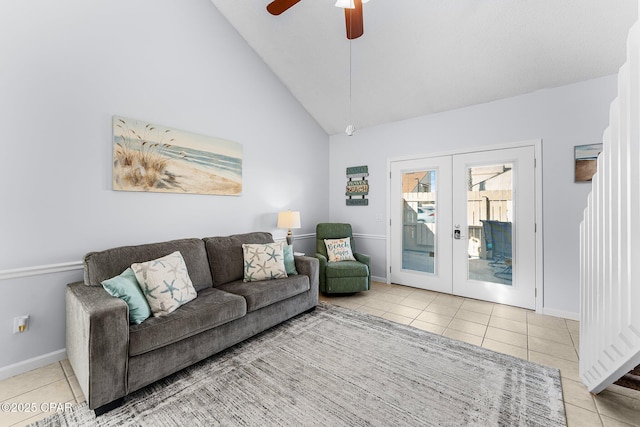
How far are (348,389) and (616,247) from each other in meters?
1.75

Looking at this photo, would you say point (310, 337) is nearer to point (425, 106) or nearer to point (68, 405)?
point (68, 405)

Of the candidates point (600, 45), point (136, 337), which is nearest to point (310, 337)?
point (136, 337)

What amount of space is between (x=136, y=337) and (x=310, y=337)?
1426 mm

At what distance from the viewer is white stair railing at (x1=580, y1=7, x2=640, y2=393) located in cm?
121

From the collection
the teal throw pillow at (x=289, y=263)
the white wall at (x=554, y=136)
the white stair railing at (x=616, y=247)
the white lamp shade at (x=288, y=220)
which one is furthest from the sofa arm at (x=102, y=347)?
the white wall at (x=554, y=136)

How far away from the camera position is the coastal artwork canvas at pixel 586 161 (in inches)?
113

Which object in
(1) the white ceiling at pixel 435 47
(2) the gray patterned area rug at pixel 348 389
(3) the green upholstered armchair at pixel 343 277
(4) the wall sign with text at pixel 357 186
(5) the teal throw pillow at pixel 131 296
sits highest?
(1) the white ceiling at pixel 435 47

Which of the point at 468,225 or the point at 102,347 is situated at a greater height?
the point at 468,225

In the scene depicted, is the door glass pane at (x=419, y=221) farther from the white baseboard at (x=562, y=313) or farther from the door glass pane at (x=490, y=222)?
the white baseboard at (x=562, y=313)

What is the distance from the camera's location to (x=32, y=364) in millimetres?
2090

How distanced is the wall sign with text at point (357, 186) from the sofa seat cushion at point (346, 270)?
1266mm

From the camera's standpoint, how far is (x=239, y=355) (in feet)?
7.49

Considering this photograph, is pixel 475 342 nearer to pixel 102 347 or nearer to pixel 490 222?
pixel 490 222

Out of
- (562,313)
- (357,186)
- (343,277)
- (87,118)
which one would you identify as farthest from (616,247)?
(87,118)
